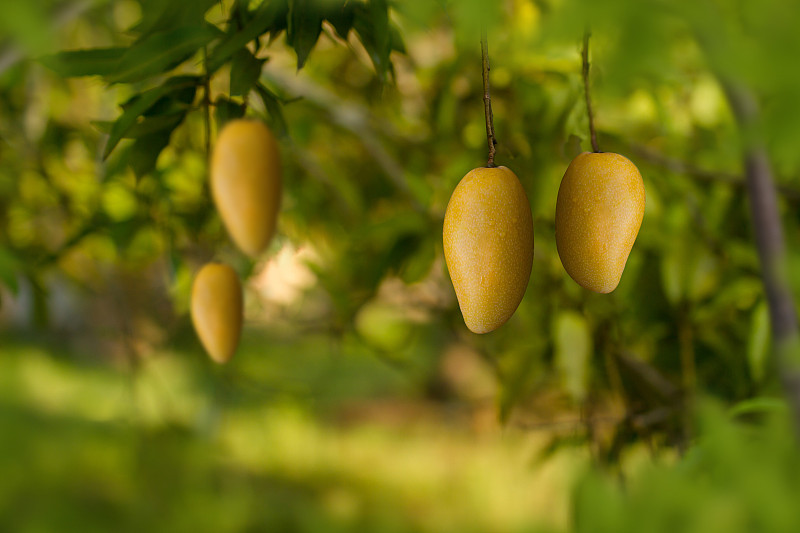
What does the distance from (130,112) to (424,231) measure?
32cm

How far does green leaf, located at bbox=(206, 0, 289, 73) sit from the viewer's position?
242 mm

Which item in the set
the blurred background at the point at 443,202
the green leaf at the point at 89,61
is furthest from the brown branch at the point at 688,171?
the green leaf at the point at 89,61

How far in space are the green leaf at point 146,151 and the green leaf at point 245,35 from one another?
0.16ft

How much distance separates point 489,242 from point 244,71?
0.12 m

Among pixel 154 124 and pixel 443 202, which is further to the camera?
pixel 443 202

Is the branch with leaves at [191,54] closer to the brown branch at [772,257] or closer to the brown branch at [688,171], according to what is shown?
the brown branch at [772,257]

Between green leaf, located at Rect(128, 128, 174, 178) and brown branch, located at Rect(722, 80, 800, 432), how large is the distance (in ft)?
0.95

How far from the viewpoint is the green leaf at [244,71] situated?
0.81ft

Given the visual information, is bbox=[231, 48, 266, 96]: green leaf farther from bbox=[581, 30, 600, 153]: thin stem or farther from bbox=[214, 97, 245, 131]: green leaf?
bbox=[581, 30, 600, 153]: thin stem

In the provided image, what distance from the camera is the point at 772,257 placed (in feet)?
1.31

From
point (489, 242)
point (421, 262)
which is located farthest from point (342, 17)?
point (421, 262)

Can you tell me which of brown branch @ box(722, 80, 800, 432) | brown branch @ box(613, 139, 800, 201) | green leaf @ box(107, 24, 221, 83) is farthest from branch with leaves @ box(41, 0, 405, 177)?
brown branch @ box(613, 139, 800, 201)

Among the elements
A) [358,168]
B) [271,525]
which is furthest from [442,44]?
[271,525]

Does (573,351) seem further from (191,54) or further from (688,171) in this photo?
(191,54)
